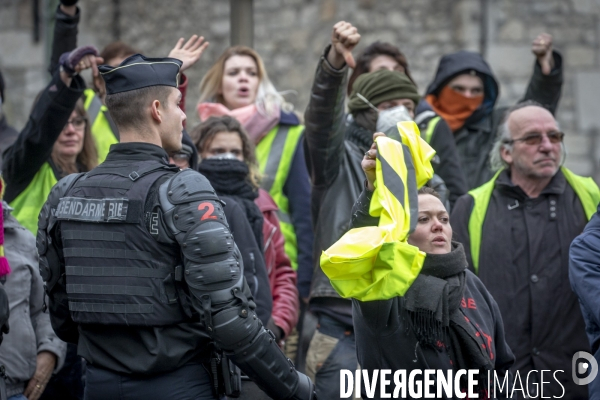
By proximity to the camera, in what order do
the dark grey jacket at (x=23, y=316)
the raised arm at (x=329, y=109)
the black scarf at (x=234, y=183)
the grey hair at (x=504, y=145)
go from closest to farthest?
the dark grey jacket at (x=23, y=316) → the raised arm at (x=329, y=109) → the black scarf at (x=234, y=183) → the grey hair at (x=504, y=145)

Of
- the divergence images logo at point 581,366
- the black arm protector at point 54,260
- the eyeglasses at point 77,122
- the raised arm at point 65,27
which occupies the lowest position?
the divergence images logo at point 581,366

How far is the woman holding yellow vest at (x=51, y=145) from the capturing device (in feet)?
16.0

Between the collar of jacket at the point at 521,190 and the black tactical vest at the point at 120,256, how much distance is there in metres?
2.45

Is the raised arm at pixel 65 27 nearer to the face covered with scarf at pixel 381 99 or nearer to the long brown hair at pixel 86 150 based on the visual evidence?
the long brown hair at pixel 86 150

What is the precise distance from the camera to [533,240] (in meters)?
5.20

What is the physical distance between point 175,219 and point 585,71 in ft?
25.7

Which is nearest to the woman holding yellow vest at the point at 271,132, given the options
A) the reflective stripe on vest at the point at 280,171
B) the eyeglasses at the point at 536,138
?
the reflective stripe on vest at the point at 280,171

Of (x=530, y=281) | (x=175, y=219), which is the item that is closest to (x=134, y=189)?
(x=175, y=219)

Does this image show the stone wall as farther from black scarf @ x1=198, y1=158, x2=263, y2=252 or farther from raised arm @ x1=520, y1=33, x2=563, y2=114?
black scarf @ x1=198, y1=158, x2=263, y2=252

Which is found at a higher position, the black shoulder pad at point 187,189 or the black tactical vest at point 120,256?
the black shoulder pad at point 187,189

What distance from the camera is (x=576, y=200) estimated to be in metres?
5.33

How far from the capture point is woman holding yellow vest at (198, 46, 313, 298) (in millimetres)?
5734

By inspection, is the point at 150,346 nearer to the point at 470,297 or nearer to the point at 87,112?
the point at 470,297

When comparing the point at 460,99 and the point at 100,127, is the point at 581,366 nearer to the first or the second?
the point at 460,99
